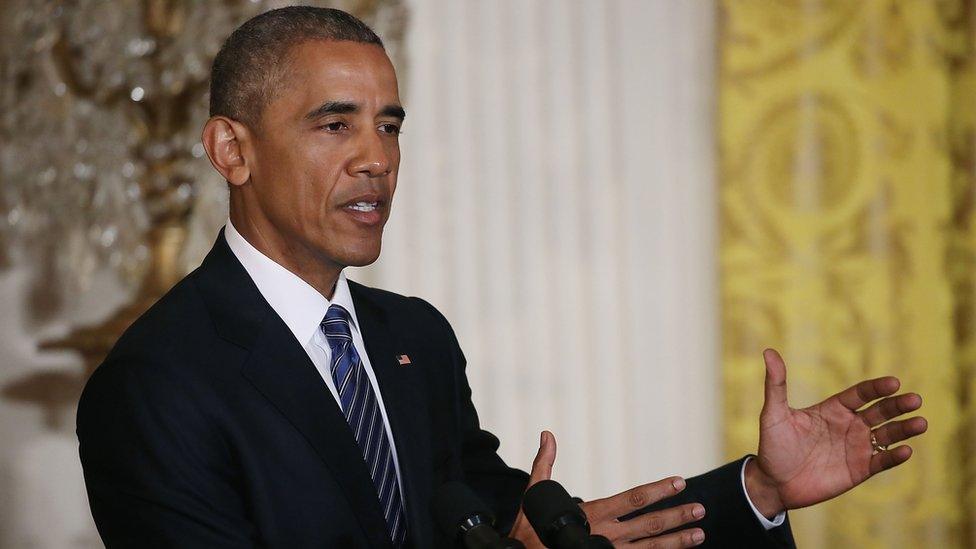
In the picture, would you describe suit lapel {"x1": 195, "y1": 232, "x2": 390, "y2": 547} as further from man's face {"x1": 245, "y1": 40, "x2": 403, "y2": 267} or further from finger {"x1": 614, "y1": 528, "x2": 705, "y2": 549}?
finger {"x1": 614, "y1": 528, "x2": 705, "y2": 549}

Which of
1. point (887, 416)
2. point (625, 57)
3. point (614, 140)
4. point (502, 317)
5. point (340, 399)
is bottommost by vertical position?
point (887, 416)

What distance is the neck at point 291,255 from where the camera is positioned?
6.56ft

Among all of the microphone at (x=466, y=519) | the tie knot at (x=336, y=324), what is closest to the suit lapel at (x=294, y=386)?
the tie knot at (x=336, y=324)

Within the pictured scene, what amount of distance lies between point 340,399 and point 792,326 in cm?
257

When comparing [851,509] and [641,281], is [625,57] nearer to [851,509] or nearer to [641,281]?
[641,281]

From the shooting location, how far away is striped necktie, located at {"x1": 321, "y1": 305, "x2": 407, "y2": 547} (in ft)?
6.30

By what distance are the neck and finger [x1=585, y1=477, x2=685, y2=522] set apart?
2.12ft

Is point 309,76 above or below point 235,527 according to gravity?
above

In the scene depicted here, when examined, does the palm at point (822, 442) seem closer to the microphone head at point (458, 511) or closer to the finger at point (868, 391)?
the finger at point (868, 391)

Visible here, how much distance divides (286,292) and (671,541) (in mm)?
789

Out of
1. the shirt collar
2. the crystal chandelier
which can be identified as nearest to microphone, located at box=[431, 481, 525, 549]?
the shirt collar

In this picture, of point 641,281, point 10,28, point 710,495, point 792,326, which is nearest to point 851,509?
point 792,326

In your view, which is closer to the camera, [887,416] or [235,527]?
[235,527]

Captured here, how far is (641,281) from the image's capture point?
14.1 ft
